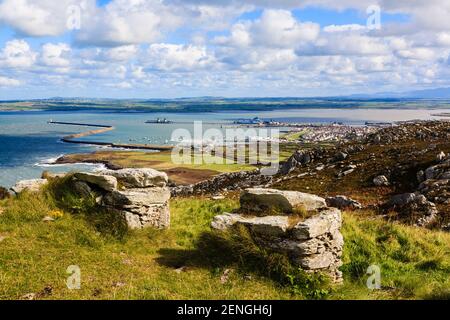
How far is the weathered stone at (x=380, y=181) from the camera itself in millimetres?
34344

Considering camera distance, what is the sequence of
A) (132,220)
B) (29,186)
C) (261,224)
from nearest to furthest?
(261,224) → (132,220) → (29,186)

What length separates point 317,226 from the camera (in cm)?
1305

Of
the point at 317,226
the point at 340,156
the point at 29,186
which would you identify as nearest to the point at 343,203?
the point at 317,226

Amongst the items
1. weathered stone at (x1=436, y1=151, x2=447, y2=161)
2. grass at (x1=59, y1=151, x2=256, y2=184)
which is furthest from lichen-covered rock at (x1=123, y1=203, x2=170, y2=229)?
grass at (x1=59, y1=151, x2=256, y2=184)

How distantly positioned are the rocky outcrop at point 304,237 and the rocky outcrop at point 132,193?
355cm

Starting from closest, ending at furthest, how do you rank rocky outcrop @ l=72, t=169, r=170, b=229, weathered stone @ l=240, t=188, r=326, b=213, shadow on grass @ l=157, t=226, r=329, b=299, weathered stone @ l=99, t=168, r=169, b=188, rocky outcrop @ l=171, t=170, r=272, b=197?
shadow on grass @ l=157, t=226, r=329, b=299, weathered stone @ l=240, t=188, r=326, b=213, rocky outcrop @ l=72, t=169, r=170, b=229, weathered stone @ l=99, t=168, r=169, b=188, rocky outcrop @ l=171, t=170, r=272, b=197

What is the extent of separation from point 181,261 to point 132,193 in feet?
12.5

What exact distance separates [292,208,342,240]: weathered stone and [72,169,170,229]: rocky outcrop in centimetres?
636

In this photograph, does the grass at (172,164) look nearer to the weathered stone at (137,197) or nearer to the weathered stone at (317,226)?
the weathered stone at (137,197)

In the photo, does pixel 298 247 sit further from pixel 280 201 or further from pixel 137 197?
pixel 137 197

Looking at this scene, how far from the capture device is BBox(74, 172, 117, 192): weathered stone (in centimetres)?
1747

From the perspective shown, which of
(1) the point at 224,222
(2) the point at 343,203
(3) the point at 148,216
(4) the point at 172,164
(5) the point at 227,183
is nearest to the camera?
(1) the point at 224,222

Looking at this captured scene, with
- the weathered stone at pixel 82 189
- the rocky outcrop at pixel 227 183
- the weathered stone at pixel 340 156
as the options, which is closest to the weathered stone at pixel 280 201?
the weathered stone at pixel 82 189

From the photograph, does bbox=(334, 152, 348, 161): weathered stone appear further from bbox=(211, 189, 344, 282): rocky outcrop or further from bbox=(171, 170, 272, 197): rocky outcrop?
bbox=(211, 189, 344, 282): rocky outcrop
